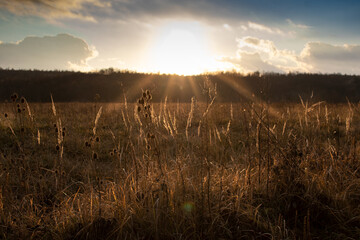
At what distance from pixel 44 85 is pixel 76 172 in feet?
105

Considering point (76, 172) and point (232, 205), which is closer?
point (232, 205)

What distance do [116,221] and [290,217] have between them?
1577 mm

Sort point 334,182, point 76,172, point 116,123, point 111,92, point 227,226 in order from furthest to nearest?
point 111,92 < point 116,123 < point 76,172 < point 334,182 < point 227,226

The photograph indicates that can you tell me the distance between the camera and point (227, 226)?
6.73ft

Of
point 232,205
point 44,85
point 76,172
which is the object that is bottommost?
point 76,172

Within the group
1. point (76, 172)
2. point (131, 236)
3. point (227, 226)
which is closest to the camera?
point (131, 236)

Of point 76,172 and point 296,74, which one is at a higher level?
point 296,74

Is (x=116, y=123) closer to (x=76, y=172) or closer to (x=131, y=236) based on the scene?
(x=76, y=172)

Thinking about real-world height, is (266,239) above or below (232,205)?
below

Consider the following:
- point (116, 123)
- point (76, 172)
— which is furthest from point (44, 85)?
point (76, 172)

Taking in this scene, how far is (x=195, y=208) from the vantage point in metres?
2.11

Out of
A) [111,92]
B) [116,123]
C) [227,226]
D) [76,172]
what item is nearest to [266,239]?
[227,226]

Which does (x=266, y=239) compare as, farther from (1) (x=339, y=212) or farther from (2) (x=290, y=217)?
(1) (x=339, y=212)

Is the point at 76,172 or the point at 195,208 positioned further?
the point at 76,172
